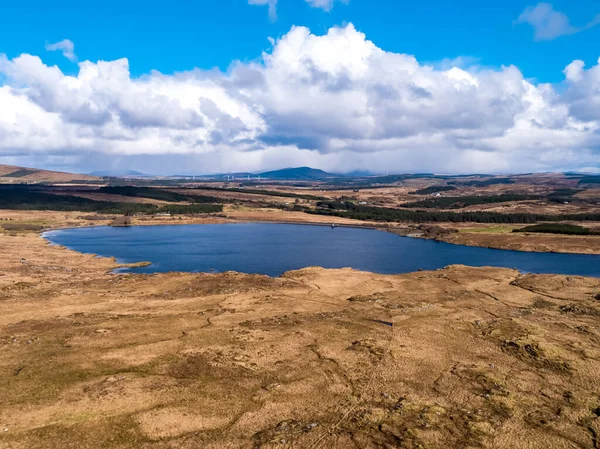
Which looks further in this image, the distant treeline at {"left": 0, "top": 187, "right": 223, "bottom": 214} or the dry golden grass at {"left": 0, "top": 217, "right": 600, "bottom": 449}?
the distant treeline at {"left": 0, "top": 187, "right": 223, "bottom": 214}

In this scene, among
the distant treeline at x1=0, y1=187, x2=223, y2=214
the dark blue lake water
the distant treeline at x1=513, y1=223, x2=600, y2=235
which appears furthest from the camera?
the distant treeline at x1=0, y1=187, x2=223, y2=214

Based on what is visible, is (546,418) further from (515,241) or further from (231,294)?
(515,241)

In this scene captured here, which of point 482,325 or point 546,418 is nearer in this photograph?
point 546,418

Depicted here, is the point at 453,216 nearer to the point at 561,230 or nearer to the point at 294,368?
the point at 561,230

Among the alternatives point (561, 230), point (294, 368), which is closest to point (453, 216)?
point (561, 230)

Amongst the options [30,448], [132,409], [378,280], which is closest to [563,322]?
[378,280]

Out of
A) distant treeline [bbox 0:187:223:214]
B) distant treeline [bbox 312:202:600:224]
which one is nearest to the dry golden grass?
distant treeline [bbox 312:202:600:224]

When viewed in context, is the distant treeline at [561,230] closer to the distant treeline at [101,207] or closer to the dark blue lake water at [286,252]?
the dark blue lake water at [286,252]

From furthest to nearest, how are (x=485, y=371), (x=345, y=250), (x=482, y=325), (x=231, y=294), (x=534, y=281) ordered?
(x=345, y=250), (x=534, y=281), (x=231, y=294), (x=482, y=325), (x=485, y=371)

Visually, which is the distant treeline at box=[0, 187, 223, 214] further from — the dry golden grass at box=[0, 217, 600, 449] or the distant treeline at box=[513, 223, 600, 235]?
the dry golden grass at box=[0, 217, 600, 449]
